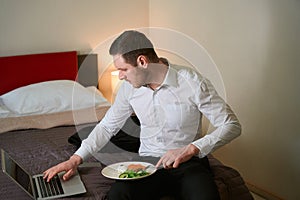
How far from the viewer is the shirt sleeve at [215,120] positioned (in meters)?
1.79

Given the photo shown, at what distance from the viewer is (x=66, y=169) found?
6.10 ft

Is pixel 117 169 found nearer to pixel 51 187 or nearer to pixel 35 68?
pixel 51 187

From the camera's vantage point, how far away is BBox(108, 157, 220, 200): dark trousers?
1.68 metres

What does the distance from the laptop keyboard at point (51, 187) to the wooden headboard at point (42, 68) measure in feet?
5.58

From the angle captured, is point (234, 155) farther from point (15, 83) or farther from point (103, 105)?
point (15, 83)

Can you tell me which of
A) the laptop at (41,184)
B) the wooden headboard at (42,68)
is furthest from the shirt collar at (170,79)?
the wooden headboard at (42,68)

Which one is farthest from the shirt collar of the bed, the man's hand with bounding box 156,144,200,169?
the bed

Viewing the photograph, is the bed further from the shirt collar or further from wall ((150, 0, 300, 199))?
wall ((150, 0, 300, 199))

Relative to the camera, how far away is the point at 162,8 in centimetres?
373

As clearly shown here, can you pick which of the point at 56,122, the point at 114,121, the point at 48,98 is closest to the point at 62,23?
the point at 48,98

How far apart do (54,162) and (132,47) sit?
812 mm

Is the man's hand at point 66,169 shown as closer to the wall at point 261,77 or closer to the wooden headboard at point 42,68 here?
the wall at point 261,77

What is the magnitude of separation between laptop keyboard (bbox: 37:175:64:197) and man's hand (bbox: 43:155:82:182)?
24 mm

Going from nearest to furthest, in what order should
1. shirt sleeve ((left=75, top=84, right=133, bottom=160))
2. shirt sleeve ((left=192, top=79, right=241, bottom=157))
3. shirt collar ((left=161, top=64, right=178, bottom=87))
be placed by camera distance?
shirt sleeve ((left=192, top=79, right=241, bottom=157))
shirt collar ((left=161, top=64, right=178, bottom=87))
shirt sleeve ((left=75, top=84, right=133, bottom=160))
